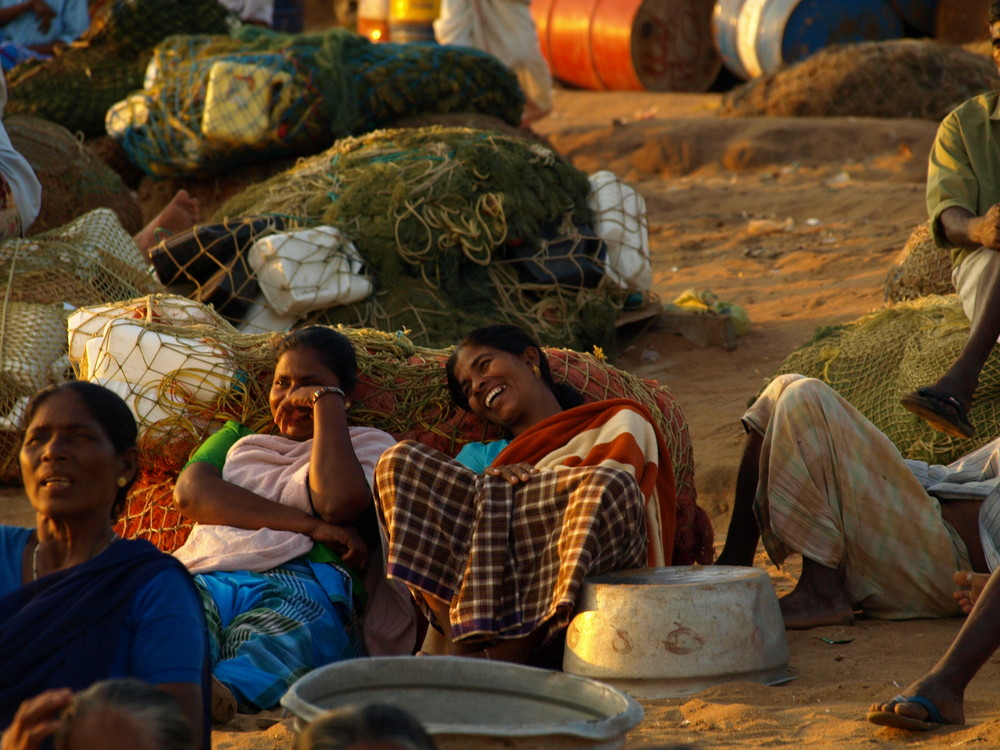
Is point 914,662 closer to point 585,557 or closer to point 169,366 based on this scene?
point 585,557

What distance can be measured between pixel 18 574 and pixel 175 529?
158 cm

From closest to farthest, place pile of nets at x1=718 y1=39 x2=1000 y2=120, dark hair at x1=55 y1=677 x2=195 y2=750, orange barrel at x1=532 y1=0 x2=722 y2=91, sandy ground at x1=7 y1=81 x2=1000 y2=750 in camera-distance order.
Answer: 1. dark hair at x1=55 y1=677 x2=195 y2=750
2. sandy ground at x1=7 y1=81 x2=1000 y2=750
3. pile of nets at x1=718 y1=39 x2=1000 y2=120
4. orange barrel at x1=532 y1=0 x2=722 y2=91

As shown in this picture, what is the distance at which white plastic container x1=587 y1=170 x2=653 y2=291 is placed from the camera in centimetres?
684

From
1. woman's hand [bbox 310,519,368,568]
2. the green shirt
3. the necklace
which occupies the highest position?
the green shirt

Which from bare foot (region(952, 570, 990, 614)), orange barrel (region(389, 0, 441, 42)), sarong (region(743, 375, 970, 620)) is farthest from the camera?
orange barrel (region(389, 0, 441, 42))

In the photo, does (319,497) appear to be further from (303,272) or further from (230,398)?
(303,272)

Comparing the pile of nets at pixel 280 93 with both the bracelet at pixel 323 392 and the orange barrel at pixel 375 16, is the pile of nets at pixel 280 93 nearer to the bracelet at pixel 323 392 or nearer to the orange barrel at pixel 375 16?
the bracelet at pixel 323 392

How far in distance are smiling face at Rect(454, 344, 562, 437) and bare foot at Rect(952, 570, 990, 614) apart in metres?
1.27

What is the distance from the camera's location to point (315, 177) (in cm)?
687

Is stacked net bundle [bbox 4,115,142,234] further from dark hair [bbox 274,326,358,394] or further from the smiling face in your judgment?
the smiling face

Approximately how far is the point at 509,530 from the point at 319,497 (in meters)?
0.63

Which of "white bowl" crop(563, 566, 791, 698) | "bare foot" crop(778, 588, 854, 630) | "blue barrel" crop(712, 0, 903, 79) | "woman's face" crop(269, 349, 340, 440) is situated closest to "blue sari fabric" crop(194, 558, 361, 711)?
"woman's face" crop(269, 349, 340, 440)

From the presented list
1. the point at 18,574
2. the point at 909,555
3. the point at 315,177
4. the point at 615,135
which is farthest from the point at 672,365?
the point at 615,135

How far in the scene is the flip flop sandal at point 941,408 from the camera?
4.05 metres
